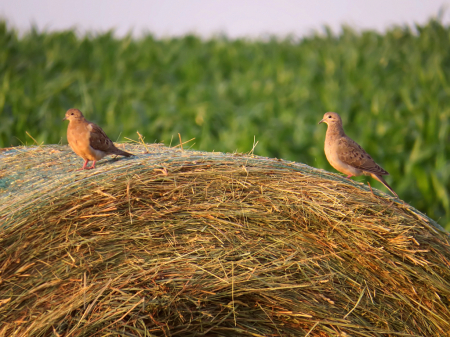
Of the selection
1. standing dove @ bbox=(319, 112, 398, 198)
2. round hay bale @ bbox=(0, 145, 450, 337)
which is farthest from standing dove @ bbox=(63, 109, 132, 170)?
standing dove @ bbox=(319, 112, 398, 198)

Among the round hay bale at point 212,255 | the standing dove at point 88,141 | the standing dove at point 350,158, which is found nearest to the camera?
the round hay bale at point 212,255

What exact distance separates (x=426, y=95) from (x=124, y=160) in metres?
6.73

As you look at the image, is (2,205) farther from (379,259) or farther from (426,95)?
(426,95)

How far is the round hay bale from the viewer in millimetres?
3090

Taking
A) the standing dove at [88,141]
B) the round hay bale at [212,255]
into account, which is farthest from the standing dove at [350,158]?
the standing dove at [88,141]

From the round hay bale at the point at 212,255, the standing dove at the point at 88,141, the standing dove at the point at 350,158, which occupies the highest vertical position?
the standing dove at the point at 88,141

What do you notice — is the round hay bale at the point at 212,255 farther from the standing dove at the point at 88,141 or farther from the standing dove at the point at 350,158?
the standing dove at the point at 350,158

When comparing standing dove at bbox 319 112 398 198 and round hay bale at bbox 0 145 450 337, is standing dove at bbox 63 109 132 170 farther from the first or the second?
standing dove at bbox 319 112 398 198

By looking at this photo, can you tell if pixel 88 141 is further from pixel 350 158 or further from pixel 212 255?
pixel 350 158

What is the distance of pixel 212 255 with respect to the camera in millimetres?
3344

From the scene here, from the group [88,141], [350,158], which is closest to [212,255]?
[88,141]

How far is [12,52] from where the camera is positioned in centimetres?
1016

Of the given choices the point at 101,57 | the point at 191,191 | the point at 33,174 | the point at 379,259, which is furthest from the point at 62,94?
the point at 379,259

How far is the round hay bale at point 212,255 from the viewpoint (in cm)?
309
